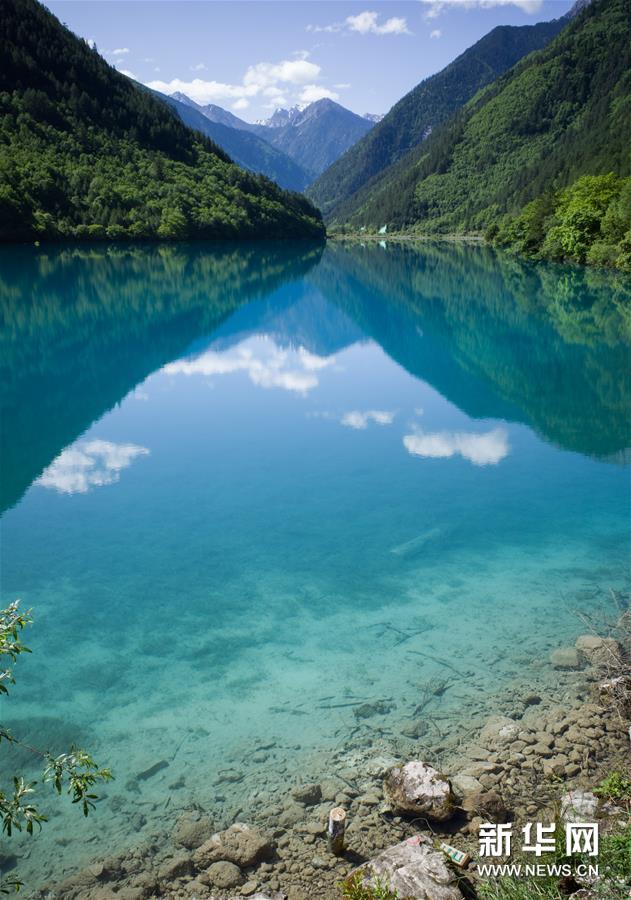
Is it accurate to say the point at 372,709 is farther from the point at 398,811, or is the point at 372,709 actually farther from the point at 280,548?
the point at 280,548

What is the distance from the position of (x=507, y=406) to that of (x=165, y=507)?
15.0 m

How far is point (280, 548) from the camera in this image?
12969 mm

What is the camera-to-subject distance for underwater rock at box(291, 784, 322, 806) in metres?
6.88

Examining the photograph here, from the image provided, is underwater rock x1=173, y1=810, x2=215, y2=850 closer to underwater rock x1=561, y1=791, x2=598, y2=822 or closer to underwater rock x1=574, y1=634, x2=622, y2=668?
underwater rock x1=561, y1=791, x2=598, y2=822

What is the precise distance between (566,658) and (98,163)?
464ft

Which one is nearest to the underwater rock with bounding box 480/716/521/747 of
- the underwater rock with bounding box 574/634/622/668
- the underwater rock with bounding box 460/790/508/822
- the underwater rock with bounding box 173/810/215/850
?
the underwater rock with bounding box 460/790/508/822

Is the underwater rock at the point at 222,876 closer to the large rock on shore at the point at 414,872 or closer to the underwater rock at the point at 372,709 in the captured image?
the large rock on shore at the point at 414,872

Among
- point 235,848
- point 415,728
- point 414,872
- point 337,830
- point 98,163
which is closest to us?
point 414,872

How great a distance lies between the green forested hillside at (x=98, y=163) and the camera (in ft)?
350

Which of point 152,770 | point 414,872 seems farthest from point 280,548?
point 414,872

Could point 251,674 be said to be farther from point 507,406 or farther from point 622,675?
point 507,406

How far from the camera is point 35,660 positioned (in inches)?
374

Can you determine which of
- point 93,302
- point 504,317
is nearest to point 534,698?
point 504,317

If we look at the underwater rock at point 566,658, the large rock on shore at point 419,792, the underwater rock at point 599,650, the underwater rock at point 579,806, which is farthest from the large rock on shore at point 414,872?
the underwater rock at point 599,650
